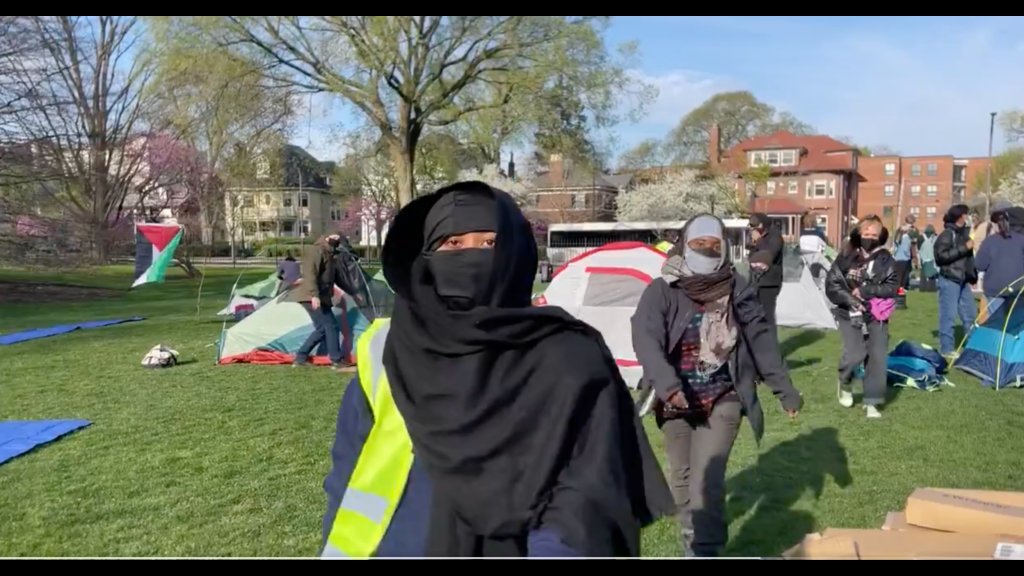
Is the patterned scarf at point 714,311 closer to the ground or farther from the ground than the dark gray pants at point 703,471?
farther from the ground

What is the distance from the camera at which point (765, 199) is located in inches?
229

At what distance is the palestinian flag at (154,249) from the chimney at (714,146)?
6.91 metres

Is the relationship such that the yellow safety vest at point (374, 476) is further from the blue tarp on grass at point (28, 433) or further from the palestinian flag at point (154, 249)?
the palestinian flag at point (154, 249)

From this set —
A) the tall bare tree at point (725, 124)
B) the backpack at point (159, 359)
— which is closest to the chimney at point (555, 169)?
the tall bare tree at point (725, 124)

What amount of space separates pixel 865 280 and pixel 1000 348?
7.35 ft

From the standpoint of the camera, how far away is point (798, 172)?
4.01 meters

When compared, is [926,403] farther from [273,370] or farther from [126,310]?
[126,310]

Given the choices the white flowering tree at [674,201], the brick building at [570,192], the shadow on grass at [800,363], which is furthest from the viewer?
the shadow on grass at [800,363]

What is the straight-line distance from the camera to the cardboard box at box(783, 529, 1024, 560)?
1.76m

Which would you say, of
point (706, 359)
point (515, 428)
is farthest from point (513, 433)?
point (706, 359)

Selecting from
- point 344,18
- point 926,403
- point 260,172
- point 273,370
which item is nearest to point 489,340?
point 344,18

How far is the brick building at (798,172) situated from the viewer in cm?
258

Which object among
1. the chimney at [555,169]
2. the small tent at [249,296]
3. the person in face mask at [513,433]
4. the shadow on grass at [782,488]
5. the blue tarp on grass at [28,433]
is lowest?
the blue tarp on grass at [28,433]
